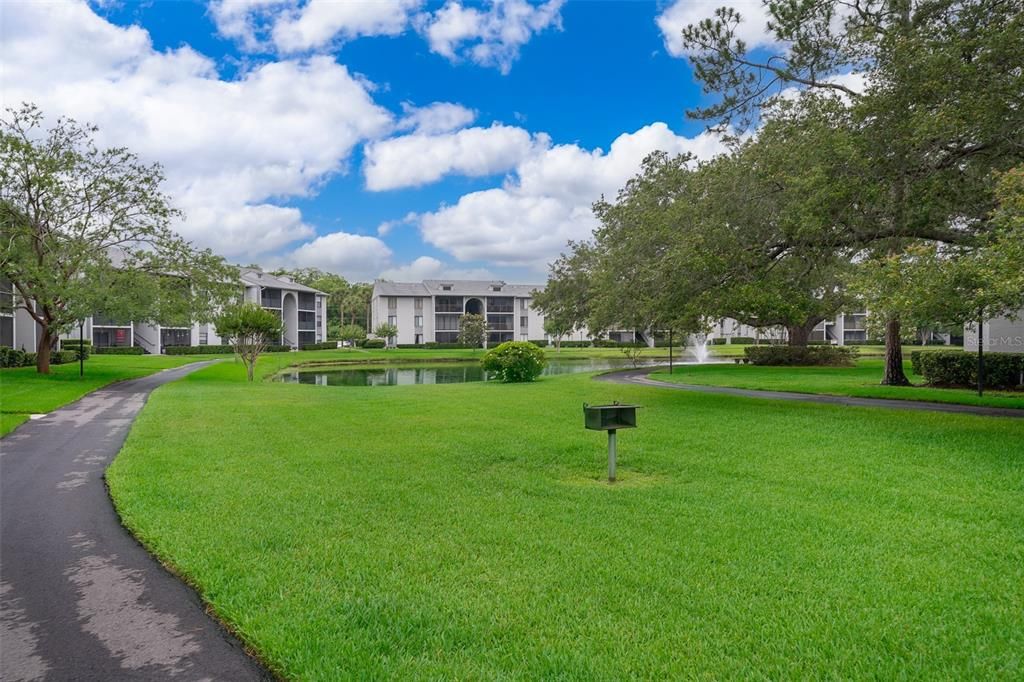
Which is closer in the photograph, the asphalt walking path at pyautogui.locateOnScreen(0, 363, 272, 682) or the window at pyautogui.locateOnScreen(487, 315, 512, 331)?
the asphalt walking path at pyautogui.locateOnScreen(0, 363, 272, 682)

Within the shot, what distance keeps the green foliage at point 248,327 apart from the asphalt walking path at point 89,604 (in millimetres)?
20171

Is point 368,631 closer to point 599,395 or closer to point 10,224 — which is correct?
point 599,395

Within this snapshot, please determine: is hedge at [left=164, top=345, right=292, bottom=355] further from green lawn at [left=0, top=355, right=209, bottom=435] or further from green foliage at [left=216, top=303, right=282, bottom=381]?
green foliage at [left=216, top=303, right=282, bottom=381]

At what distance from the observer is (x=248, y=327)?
2748cm

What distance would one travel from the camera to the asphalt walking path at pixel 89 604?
3.54 metres

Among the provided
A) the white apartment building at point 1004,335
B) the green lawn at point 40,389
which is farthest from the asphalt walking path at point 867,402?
the green lawn at point 40,389

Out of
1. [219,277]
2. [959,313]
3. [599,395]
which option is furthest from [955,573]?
[219,277]

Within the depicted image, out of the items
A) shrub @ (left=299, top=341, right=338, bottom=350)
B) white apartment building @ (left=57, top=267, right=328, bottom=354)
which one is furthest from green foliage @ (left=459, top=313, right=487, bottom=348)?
white apartment building @ (left=57, top=267, right=328, bottom=354)

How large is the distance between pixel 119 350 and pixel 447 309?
1520 inches

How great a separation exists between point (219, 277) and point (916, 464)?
27.2 m

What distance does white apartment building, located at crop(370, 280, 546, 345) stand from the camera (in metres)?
82.1

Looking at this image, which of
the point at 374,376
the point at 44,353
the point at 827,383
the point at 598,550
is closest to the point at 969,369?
the point at 827,383

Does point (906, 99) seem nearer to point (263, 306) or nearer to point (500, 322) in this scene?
point (263, 306)

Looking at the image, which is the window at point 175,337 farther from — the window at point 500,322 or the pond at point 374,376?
the window at point 500,322
